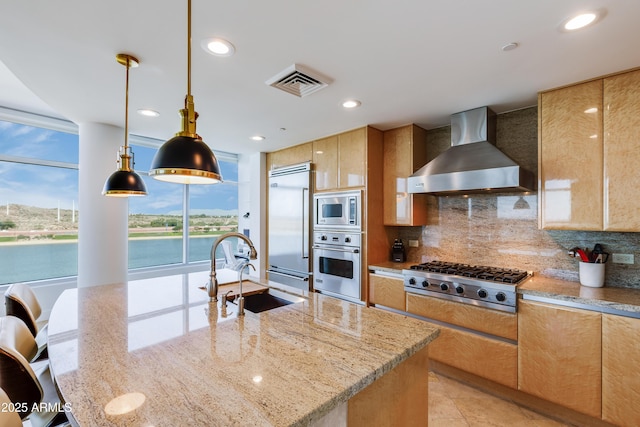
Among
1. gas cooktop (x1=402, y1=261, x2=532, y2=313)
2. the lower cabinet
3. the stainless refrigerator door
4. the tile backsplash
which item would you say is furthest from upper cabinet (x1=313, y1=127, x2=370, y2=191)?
the lower cabinet

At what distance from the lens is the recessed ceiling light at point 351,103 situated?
7.88 ft

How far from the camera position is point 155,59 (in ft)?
5.78

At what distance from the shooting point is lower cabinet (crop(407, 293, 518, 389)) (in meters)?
2.12

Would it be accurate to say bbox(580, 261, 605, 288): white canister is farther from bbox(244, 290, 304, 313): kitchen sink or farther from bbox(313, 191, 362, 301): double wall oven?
bbox(244, 290, 304, 313): kitchen sink

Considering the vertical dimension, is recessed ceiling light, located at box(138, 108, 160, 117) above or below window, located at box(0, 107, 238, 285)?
above

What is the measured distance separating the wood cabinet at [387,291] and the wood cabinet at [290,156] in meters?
1.73

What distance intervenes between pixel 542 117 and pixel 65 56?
332 cm

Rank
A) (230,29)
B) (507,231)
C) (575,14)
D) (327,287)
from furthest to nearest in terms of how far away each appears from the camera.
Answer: (327,287) < (507,231) < (230,29) < (575,14)

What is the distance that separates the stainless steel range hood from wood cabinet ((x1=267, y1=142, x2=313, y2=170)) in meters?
1.49

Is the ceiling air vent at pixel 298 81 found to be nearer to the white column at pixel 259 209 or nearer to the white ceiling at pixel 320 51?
the white ceiling at pixel 320 51

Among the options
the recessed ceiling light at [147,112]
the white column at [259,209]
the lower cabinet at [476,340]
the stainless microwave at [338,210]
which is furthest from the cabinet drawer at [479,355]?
the recessed ceiling light at [147,112]

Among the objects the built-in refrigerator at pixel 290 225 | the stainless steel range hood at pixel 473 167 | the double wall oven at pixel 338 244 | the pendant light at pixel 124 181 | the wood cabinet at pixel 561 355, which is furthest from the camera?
the built-in refrigerator at pixel 290 225

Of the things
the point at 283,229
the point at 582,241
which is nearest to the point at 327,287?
the point at 283,229

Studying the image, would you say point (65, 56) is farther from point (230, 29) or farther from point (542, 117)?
point (542, 117)
